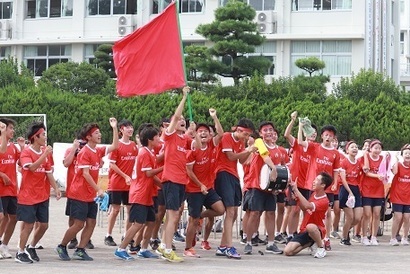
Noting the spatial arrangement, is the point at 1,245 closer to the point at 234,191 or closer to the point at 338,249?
the point at 234,191

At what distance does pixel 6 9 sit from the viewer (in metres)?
56.8

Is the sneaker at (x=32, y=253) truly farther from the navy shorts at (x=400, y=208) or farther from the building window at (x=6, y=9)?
the building window at (x=6, y=9)

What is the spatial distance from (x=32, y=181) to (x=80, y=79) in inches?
1245

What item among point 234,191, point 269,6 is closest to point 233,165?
point 234,191

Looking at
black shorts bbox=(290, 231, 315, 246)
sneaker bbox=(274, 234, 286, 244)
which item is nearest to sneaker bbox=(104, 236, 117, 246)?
sneaker bbox=(274, 234, 286, 244)

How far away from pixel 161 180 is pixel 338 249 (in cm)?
399

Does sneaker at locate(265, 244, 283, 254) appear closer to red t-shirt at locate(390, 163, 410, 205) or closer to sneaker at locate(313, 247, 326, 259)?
sneaker at locate(313, 247, 326, 259)

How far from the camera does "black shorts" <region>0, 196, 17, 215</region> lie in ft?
48.5

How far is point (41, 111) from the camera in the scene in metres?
36.5

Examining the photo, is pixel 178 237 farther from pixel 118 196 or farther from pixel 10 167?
pixel 10 167

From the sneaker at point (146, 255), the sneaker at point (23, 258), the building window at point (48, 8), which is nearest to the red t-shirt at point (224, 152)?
the sneaker at point (146, 255)

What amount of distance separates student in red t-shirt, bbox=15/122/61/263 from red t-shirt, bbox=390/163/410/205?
22.1ft

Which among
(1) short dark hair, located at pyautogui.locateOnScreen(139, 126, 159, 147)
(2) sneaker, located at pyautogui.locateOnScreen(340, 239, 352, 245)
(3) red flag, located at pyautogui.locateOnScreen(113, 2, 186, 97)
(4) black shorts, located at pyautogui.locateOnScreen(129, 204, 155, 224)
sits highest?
(3) red flag, located at pyautogui.locateOnScreen(113, 2, 186, 97)

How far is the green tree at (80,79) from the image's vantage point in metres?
45.4
